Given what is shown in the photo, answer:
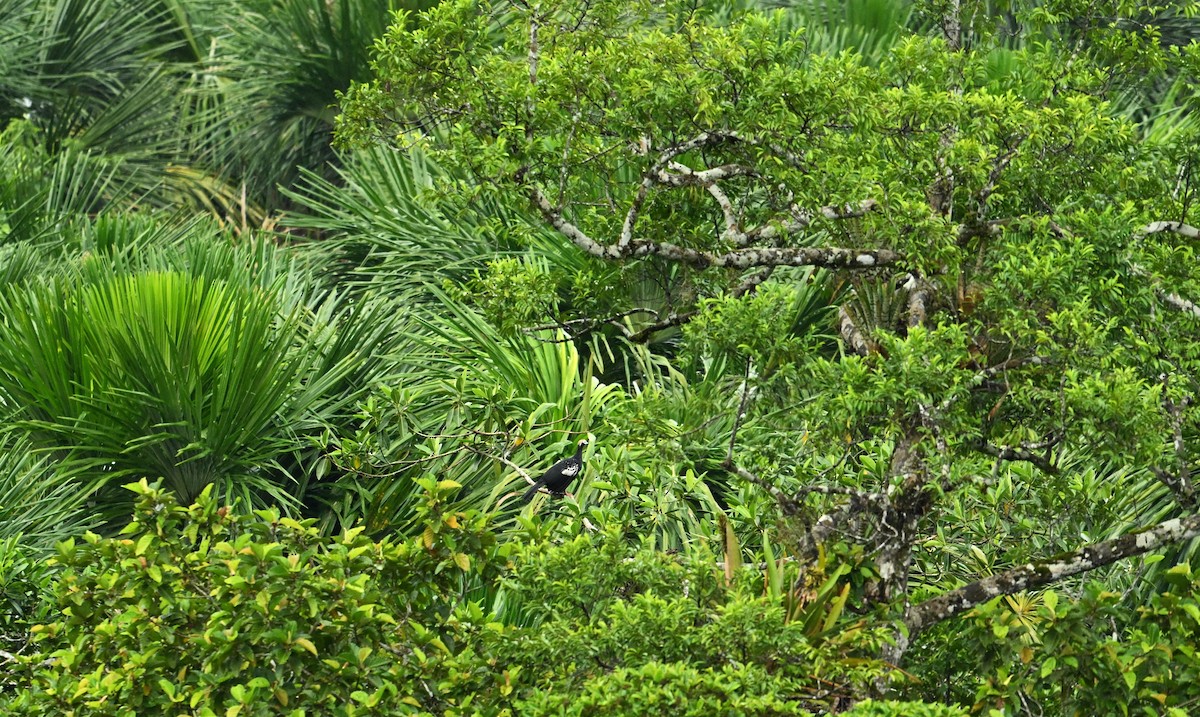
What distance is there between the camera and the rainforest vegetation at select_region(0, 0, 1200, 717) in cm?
448

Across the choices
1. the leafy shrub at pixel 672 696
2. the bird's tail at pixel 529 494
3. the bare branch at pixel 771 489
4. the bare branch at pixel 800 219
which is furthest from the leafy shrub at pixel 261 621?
the bird's tail at pixel 529 494

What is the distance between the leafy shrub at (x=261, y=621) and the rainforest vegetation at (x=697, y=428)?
14mm

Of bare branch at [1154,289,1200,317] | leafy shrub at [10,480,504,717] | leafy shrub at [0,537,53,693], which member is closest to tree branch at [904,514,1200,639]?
bare branch at [1154,289,1200,317]

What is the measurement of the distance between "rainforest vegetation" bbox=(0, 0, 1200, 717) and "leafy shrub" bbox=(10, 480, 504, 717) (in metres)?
0.01

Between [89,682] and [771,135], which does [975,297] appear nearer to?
[771,135]

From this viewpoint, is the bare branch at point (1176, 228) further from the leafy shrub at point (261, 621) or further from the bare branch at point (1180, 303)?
the leafy shrub at point (261, 621)

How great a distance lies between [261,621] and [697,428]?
151 cm

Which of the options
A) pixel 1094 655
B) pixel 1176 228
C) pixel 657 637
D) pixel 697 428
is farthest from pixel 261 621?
pixel 1176 228

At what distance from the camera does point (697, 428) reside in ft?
16.6

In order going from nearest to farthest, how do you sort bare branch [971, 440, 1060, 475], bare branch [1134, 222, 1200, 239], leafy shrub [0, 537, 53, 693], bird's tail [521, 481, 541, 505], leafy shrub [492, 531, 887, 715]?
leafy shrub [492, 531, 887, 715], bare branch [971, 440, 1060, 475], bare branch [1134, 222, 1200, 239], leafy shrub [0, 537, 53, 693], bird's tail [521, 481, 541, 505]

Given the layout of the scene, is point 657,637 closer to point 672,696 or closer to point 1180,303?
point 672,696

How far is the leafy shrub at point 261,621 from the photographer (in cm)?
439

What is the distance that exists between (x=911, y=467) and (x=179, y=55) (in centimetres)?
1313

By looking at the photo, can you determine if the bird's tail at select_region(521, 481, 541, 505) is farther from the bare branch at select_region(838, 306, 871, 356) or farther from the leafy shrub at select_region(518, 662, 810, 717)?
the leafy shrub at select_region(518, 662, 810, 717)
